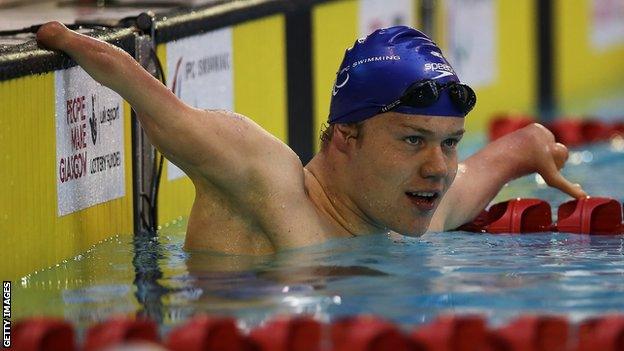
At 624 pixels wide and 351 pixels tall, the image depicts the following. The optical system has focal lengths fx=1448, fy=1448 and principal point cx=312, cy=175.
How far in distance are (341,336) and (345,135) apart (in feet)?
3.73

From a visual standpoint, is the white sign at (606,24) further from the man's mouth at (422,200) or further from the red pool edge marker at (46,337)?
the red pool edge marker at (46,337)

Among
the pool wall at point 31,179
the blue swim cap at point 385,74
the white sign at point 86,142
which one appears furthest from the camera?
the white sign at point 86,142

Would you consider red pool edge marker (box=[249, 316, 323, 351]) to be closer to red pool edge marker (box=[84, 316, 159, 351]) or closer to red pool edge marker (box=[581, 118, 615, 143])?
red pool edge marker (box=[84, 316, 159, 351])

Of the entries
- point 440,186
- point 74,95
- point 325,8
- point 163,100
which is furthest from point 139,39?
point 325,8

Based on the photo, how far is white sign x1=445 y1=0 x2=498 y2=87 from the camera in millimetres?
7566

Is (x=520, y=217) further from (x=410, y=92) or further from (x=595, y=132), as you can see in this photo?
(x=595, y=132)

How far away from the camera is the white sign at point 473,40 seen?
757cm

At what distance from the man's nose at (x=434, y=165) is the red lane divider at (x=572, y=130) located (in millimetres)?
3125

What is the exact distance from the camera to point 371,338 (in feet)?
9.07

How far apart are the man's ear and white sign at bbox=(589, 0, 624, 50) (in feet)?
19.2

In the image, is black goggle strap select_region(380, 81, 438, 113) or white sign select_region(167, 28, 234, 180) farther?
white sign select_region(167, 28, 234, 180)

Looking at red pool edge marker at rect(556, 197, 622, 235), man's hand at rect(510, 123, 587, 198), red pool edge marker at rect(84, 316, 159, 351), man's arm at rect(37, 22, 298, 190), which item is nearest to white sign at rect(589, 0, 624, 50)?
man's hand at rect(510, 123, 587, 198)

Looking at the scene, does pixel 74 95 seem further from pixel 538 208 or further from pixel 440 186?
pixel 538 208

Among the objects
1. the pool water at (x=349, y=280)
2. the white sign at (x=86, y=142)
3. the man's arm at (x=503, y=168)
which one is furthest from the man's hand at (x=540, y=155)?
the white sign at (x=86, y=142)
